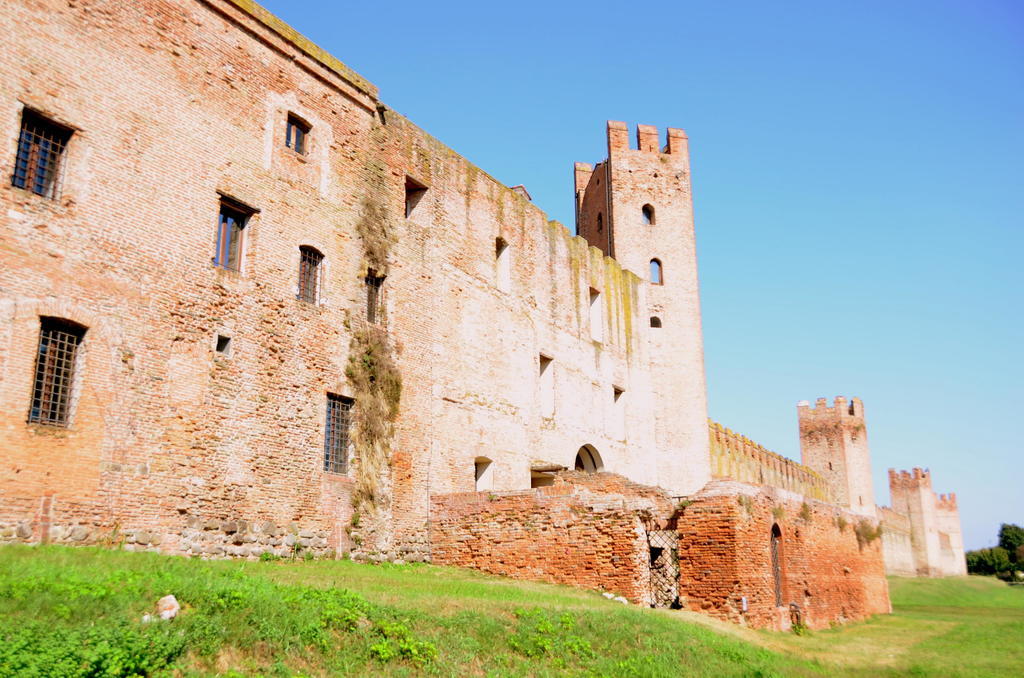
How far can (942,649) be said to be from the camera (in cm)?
1625

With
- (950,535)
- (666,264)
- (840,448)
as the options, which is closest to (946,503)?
(950,535)

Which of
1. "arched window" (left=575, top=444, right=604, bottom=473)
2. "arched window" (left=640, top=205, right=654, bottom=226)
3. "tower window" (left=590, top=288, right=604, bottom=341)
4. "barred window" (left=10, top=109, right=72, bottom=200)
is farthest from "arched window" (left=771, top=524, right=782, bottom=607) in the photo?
"arched window" (left=640, top=205, right=654, bottom=226)

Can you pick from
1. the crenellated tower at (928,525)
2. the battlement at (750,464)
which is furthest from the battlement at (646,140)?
the crenellated tower at (928,525)

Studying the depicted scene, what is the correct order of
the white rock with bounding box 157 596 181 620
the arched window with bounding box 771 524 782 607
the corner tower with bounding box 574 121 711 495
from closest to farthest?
the white rock with bounding box 157 596 181 620 < the arched window with bounding box 771 524 782 607 < the corner tower with bounding box 574 121 711 495

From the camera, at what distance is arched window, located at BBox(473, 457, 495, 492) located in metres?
20.4

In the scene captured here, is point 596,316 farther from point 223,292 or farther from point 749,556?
point 223,292

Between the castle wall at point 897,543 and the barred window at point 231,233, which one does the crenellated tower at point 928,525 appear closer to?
the castle wall at point 897,543

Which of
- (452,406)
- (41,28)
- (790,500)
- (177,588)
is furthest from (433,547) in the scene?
(41,28)

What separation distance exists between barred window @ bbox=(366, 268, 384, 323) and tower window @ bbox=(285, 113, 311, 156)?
271cm

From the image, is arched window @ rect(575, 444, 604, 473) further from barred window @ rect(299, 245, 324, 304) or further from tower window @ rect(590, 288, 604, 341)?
barred window @ rect(299, 245, 324, 304)

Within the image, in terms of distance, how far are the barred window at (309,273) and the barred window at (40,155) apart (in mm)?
4576

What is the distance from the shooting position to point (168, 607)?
8031 millimetres

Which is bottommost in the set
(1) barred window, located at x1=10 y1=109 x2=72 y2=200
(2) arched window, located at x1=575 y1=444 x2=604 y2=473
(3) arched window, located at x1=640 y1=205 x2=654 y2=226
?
(2) arched window, located at x1=575 y1=444 x2=604 y2=473

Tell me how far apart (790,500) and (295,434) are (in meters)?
9.98
